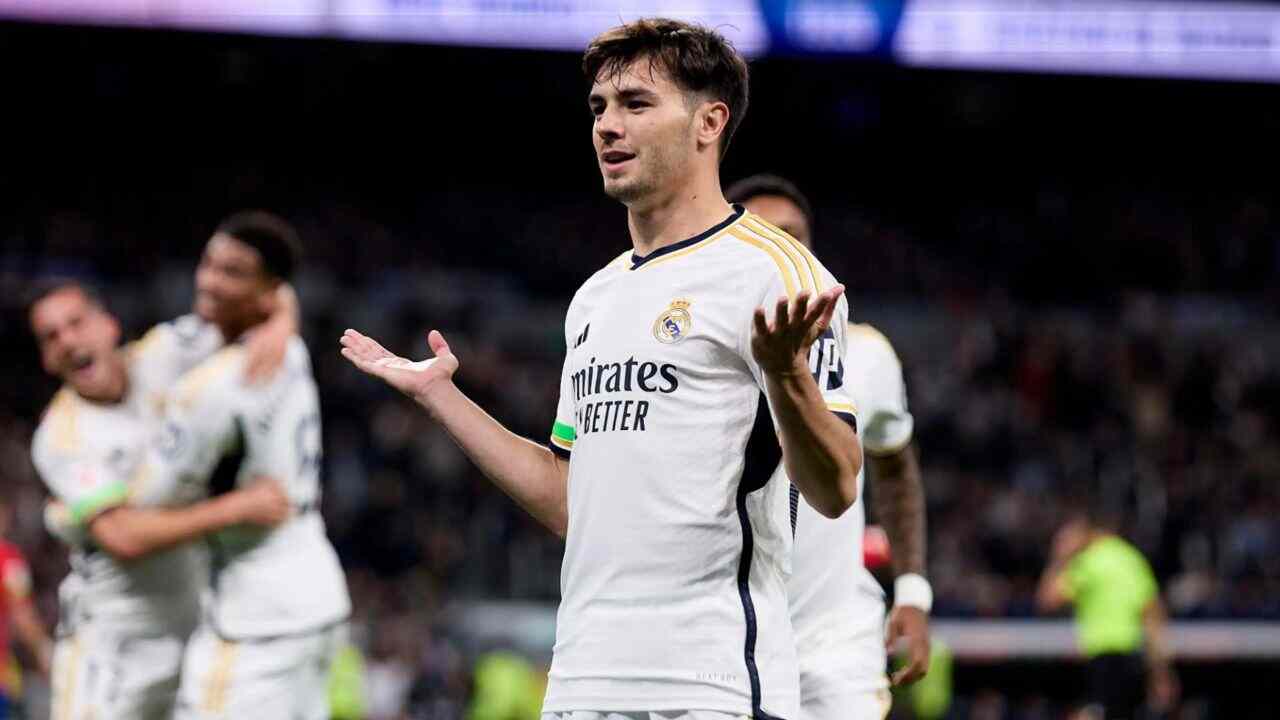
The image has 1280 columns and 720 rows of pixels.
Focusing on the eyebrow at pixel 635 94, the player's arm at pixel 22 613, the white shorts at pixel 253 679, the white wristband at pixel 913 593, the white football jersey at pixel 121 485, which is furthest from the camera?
the player's arm at pixel 22 613

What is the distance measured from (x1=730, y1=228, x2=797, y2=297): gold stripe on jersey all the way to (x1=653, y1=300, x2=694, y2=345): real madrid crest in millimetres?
183

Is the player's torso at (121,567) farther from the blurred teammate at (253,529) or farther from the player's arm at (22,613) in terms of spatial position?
the player's arm at (22,613)

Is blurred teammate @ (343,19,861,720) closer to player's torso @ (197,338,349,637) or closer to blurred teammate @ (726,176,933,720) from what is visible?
blurred teammate @ (726,176,933,720)

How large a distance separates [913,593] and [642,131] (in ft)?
7.20

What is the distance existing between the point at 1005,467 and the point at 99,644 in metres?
14.7

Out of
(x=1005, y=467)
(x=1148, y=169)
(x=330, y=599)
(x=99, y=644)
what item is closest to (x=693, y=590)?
(x=330, y=599)

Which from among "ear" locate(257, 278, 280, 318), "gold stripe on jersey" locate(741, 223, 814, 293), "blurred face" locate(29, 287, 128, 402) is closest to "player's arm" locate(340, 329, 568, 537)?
"gold stripe on jersey" locate(741, 223, 814, 293)

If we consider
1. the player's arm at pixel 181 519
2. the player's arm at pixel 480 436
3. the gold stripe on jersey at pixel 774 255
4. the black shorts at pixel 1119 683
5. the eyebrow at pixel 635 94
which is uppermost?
the eyebrow at pixel 635 94

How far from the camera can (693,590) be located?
326 centimetres

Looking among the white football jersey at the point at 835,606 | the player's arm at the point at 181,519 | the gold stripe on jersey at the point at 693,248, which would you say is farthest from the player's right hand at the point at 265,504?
the gold stripe on jersey at the point at 693,248

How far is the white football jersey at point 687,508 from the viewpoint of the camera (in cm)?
323

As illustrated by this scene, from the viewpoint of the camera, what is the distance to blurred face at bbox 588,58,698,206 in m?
3.41

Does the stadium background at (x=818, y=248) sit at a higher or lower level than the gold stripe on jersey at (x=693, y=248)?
higher

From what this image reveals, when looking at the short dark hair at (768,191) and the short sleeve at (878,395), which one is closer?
the short sleeve at (878,395)
